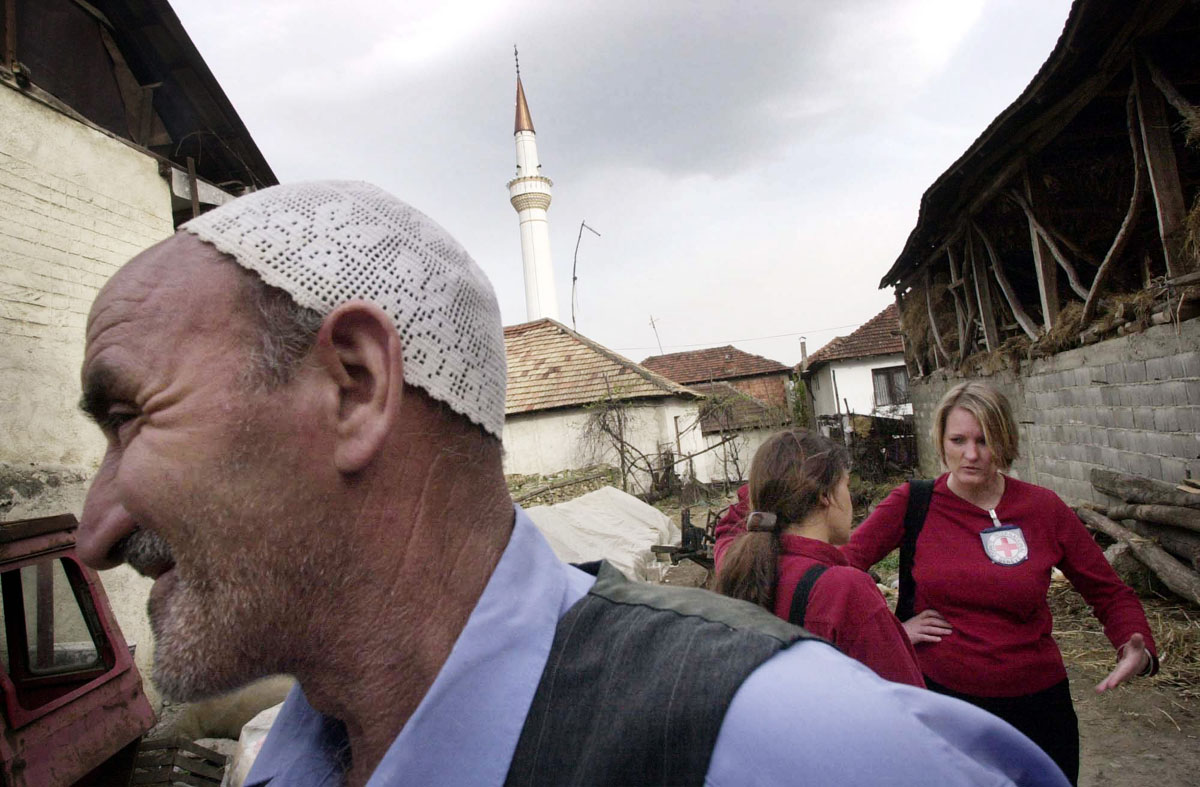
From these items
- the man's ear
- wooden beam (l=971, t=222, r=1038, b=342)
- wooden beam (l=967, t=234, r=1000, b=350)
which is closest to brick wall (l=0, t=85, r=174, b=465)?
the man's ear

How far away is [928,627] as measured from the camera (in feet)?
7.82

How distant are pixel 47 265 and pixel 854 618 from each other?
649 cm

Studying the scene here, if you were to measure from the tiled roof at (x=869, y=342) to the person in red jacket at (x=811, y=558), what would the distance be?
25.3 m

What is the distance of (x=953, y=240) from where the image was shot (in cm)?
959

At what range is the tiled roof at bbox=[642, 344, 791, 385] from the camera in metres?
35.1

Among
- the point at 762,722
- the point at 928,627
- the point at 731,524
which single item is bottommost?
the point at 928,627

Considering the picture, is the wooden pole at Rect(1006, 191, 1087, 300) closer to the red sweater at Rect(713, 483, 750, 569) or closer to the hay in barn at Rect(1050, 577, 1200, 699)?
the hay in barn at Rect(1050, 577, 1200, 699)

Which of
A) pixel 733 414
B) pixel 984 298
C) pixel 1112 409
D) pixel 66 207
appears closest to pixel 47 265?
pixel 66 207

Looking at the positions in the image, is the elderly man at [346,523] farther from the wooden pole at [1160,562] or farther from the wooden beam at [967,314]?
the wooden beam at [967,314]

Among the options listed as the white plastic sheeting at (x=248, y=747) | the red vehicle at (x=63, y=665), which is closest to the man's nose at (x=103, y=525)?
the white plastic sheeting at (x=248, y=747)

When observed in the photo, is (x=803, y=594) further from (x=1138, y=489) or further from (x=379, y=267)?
(x=1138, y=489)

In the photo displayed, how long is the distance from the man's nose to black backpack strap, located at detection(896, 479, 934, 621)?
252 cm

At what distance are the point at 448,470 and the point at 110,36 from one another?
8633 millimetres

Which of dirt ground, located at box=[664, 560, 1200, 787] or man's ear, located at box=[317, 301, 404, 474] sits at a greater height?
man's ear, located at box=[317, 301, 404, 474]
